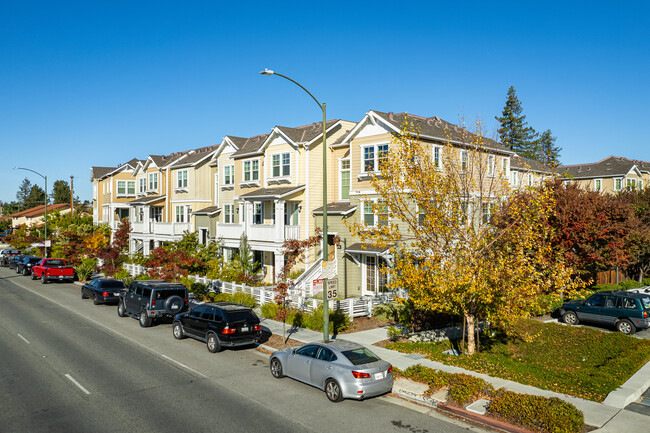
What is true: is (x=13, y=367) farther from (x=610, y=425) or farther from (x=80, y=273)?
(x=80, y=273)

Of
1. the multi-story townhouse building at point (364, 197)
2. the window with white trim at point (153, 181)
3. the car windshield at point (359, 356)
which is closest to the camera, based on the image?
the car windshield at point (359, 356)

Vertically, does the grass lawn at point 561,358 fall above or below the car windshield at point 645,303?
below

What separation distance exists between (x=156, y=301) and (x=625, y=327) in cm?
2053

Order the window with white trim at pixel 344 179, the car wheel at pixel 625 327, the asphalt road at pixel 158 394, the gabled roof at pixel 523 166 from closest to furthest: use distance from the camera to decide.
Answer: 1. the asphalt road at pixel 158 394
2. the gabled roof at pixel 523 166
3. the car wheel at pixel 625 327
4. the window with white trim at pixel 344 179

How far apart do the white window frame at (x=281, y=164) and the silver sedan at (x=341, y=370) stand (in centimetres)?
1893

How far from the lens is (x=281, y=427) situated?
32.9 ft

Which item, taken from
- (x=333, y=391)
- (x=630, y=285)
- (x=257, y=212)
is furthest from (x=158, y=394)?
(x=630, y=285)

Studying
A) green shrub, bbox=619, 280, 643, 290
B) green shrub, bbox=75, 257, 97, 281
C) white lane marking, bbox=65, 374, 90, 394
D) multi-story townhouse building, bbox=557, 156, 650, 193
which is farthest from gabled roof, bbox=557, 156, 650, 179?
white lane marking, bbox=65, 374, 90, 394

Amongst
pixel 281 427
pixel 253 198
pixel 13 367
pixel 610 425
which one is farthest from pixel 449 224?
pixel 253 198

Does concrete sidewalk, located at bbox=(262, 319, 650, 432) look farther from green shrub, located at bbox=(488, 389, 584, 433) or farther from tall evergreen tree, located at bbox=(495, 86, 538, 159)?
tall evergreen tree, located at bbox=(495, 86, 538, 159)

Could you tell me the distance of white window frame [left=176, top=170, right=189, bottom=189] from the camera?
42.3m

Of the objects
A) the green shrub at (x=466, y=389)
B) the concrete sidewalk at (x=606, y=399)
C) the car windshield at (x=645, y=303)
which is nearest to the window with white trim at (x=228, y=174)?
the concrete sidewalk at (x=606, y=399)

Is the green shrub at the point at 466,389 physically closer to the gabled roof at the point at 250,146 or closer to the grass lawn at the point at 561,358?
the grass lawn at the point at 561,358

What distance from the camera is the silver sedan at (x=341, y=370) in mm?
11453
